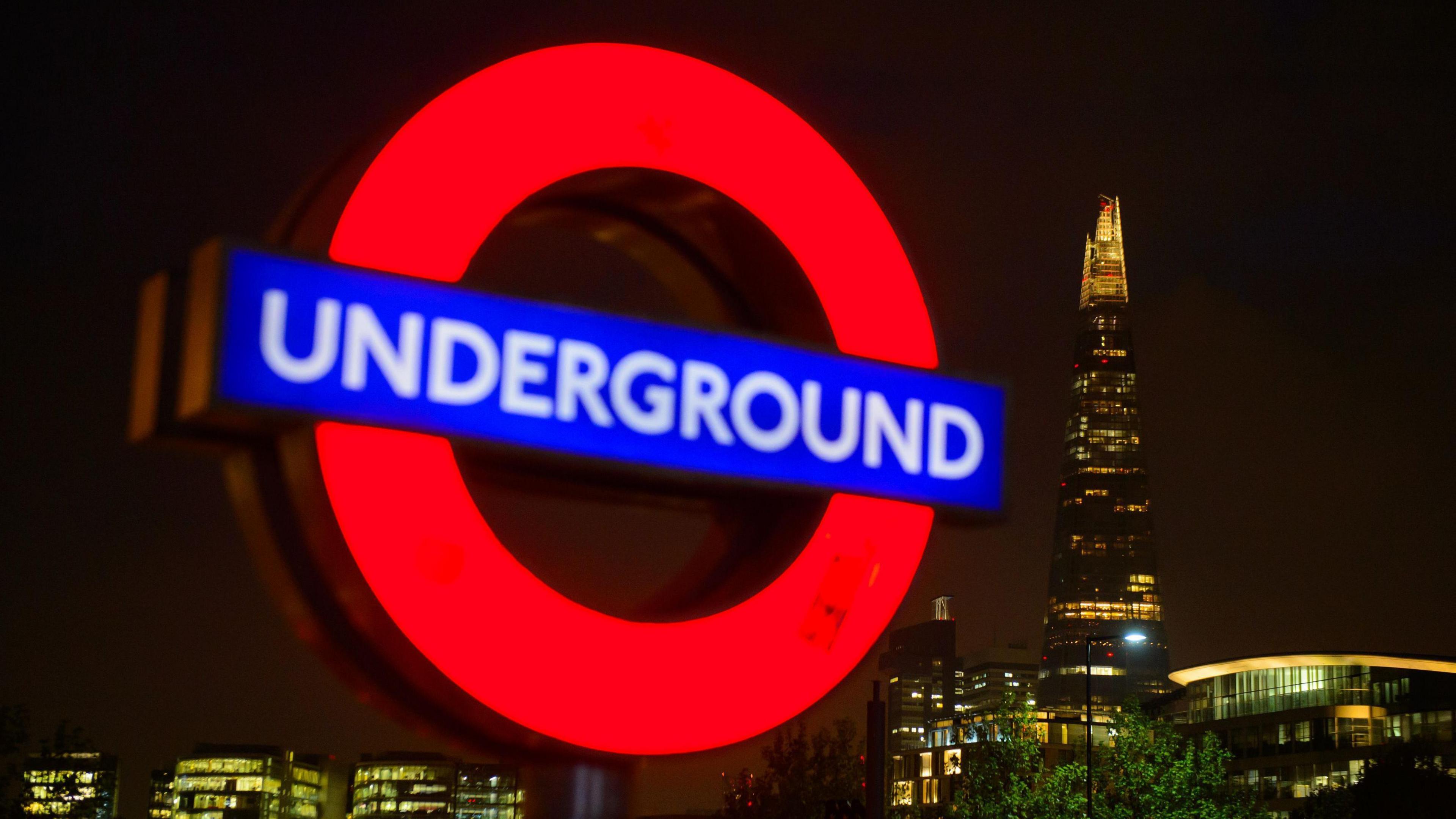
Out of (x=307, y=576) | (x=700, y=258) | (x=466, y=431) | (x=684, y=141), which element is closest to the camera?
(x=307, y=576)

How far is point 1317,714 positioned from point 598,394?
107393mm

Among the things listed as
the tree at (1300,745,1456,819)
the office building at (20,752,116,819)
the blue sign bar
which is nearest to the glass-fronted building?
the tree at (1300,745,1456,819)

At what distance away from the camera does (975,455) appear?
541cm

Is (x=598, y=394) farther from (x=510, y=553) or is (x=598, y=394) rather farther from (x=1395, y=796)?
(x=1395, y=796)

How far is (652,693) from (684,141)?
69.6 inches

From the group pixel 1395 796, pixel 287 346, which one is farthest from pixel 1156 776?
pixel 287 346

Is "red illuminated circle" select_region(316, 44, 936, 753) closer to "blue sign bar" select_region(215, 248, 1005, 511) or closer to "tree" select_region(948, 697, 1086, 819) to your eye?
"blue sign bar" select_region(215, 248, 1005, 511)

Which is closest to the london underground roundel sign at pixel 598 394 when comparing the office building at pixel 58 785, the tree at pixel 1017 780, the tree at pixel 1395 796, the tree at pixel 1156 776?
the tree at pixel 1156 776

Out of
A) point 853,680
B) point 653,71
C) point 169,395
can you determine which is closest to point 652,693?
point 853,680

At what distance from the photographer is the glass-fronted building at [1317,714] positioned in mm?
97688

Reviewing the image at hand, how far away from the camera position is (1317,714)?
103 m

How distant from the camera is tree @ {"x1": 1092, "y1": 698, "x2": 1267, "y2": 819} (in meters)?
44.5

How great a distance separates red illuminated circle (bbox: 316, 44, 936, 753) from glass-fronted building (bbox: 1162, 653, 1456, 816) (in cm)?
9433

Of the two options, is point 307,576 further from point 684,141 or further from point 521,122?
point 684,141
